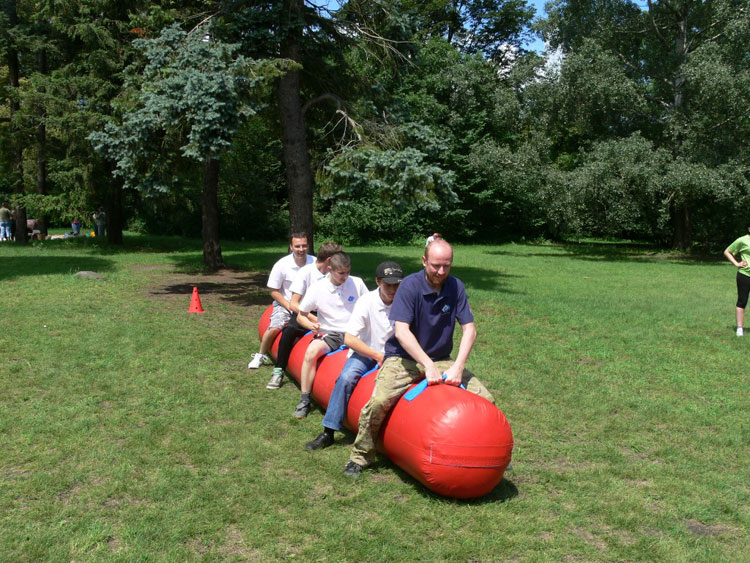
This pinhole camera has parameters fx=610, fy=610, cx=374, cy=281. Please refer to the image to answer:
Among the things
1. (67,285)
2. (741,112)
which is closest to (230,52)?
(67,285)

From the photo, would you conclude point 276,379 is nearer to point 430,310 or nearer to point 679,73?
point 430,310

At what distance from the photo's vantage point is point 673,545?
409 centimetres

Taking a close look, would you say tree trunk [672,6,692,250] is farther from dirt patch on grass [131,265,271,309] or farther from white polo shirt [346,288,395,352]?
white polo shirt [346,288,395,352]

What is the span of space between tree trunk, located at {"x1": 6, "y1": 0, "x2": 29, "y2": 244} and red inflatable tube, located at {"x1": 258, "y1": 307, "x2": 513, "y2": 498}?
24.2 metres

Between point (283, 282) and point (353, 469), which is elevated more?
point (283, 282)

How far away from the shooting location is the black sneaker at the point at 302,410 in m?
6.39

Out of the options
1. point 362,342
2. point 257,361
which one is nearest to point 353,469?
point 362,342

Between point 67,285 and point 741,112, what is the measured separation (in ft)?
84.2

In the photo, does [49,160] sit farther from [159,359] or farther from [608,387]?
[608,387]

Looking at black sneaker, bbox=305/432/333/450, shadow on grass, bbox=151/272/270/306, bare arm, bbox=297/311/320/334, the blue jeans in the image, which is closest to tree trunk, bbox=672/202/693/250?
shadow on grass, bbox=151/272/270/306

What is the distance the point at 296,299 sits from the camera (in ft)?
23.7

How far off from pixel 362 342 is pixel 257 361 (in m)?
3.05

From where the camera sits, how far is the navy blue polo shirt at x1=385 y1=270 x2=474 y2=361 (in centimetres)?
488

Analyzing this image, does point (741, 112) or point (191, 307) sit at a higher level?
point (741, 112)
